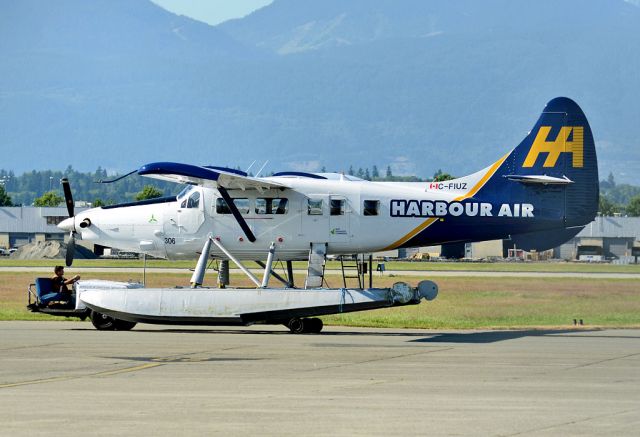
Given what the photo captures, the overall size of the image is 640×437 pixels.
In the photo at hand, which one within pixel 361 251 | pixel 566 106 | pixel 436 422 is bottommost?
pixel 436 422

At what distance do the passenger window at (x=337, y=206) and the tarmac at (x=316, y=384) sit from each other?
3010 mm

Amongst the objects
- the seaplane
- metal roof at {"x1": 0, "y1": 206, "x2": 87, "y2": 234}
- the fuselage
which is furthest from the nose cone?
metal roof at {"x1": 0, "y1": 206, "x2": 87, "y2": 234}

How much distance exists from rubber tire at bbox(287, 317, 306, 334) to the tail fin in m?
5.18

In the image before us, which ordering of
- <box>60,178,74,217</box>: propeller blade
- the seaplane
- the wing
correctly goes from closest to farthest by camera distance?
the wing < the seaplane < <box>60,178,74,217</box>: propeller blade

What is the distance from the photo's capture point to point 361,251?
28.5m

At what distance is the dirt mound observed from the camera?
95.9m

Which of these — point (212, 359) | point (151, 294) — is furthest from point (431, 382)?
point (151, 294)

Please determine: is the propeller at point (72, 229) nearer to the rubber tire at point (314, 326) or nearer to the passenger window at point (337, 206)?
the rubber tire at point (314, 326)

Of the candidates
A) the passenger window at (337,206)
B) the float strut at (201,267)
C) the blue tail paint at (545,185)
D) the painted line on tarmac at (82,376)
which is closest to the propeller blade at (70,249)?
the float strut at (201,267)

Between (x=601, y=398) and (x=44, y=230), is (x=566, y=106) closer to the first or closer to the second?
(x=601, y=398)

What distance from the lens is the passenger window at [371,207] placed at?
28203mm

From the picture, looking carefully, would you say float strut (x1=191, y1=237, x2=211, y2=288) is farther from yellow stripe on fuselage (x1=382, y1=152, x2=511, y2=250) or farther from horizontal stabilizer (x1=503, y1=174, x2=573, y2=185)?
horizontal stabilizer (x1=503, y1=174, x2=573, y2=185)

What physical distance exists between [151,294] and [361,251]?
195 inches

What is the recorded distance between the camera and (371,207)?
28234mm
